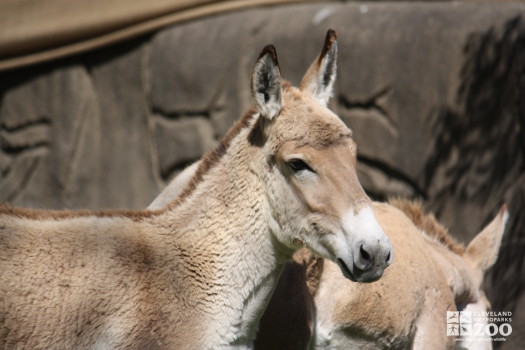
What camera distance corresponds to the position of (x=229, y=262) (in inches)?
138

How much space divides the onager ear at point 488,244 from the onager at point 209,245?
6.15ft

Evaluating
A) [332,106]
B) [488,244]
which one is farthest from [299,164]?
[332,106]

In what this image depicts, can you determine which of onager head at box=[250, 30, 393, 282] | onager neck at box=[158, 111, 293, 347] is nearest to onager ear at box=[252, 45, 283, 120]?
onager head at box=[250, 30, 393, 282]

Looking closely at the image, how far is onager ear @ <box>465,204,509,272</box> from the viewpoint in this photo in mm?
4992

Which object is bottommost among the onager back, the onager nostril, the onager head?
the onager back

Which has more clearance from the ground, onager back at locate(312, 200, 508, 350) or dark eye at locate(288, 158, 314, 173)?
dark eye at locate(288, 158, 314, 173)

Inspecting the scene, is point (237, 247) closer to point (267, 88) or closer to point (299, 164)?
point (299, 164)

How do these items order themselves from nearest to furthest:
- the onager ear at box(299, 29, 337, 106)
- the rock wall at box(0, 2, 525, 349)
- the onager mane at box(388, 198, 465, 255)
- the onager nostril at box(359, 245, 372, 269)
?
the onager nostril at box(359, 245, 372, 269)
the onager ear at box(299, 29, 337, 106)
the onager mane at box(388, 198, 465, 255)
the rock wall at box(0, 2, 525, 349)

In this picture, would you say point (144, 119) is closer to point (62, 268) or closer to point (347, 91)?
point (347, 91)

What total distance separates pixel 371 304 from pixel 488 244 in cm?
135

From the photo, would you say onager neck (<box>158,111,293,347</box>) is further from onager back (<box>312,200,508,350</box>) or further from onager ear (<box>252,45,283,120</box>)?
onager back (<box>312,200,508,350</box>)

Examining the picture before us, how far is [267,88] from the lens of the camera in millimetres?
3510

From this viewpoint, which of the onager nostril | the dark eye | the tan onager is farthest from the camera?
the tan onager

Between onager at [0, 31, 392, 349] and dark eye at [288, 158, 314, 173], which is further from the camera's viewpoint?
dark eye at [288, 158, 314, 173]
